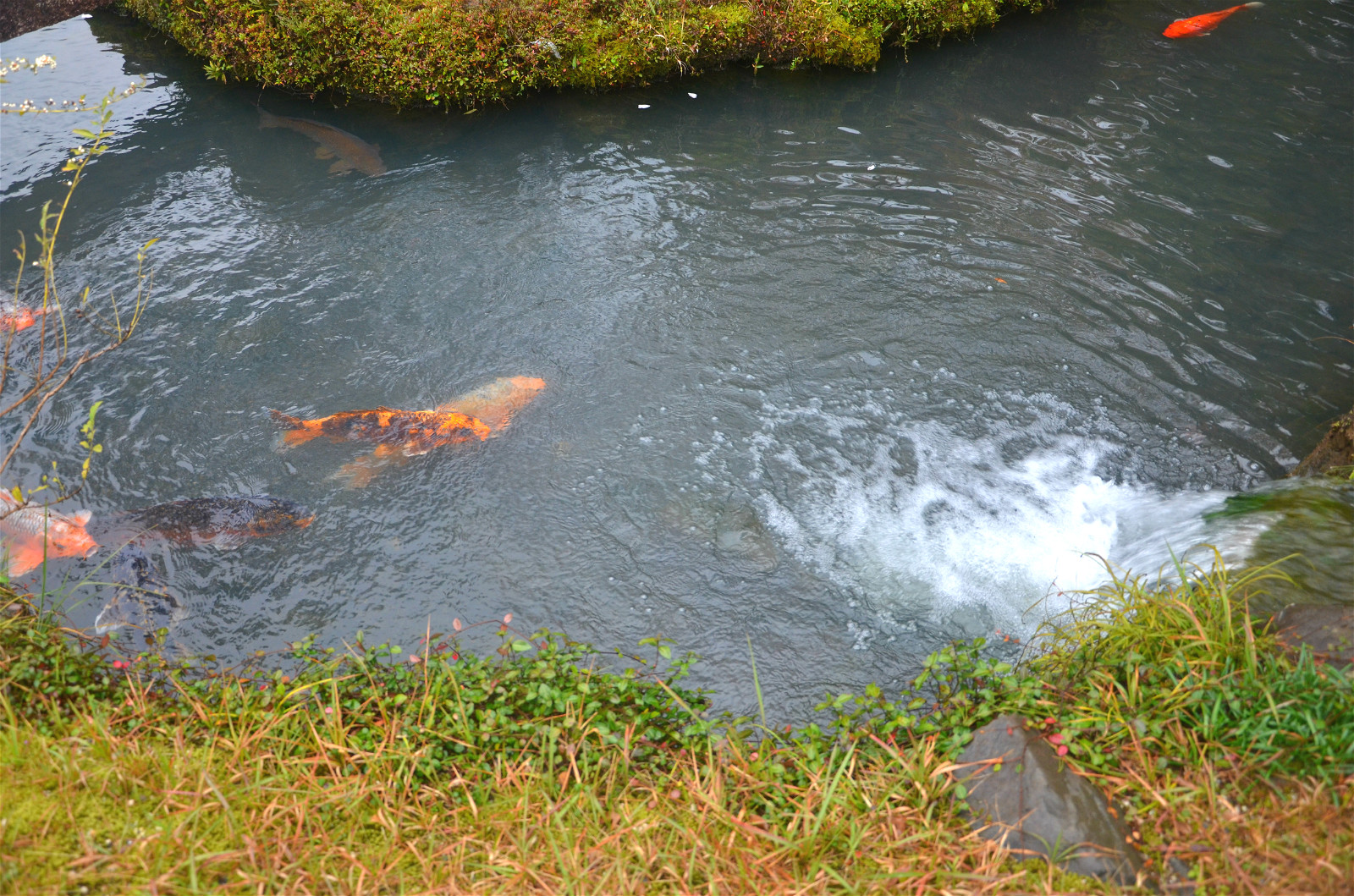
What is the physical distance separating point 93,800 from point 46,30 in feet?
48.4

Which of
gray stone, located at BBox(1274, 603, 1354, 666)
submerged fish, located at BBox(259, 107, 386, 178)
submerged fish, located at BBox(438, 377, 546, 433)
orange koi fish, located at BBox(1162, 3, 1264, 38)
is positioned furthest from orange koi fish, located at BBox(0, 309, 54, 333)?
orange koi fish, located at BBox(1162, 3, 1264, 38)

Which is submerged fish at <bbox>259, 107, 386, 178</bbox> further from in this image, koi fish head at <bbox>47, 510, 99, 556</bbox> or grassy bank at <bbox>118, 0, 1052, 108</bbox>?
koi fish head at <bbox>47, 510, 99, 556</bbox>

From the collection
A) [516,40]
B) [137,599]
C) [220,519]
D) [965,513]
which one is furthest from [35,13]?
[965,513]

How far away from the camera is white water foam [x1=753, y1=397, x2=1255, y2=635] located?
5176mm

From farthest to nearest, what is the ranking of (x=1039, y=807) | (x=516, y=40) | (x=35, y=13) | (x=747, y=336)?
(x=35, y=13) → (x=516, y=40) → (x=747, y=336) → (x=1039, y=807)

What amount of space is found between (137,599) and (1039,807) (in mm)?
5296

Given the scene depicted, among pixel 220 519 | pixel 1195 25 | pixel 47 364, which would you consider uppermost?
pixel 1195 25

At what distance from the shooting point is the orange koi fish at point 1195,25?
11.4m

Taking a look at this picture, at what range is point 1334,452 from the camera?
5.52 meters

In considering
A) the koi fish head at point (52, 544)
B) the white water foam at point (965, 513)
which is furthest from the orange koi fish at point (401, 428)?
the white water foam at point (965, 513)

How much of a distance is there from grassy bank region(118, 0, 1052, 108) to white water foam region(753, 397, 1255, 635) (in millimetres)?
6588

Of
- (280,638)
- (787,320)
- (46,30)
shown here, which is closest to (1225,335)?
(787,320)

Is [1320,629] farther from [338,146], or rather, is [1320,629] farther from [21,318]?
[338,146]

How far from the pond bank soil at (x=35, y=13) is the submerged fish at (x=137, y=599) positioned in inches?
460
